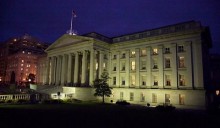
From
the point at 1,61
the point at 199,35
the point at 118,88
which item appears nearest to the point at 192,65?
the point at 199,35

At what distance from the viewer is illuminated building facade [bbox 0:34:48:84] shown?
128 metres

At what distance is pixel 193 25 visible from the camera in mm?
42812

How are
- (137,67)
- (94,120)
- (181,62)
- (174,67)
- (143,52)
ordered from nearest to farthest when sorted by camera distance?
(94,120)
(181,62)
(174,67)
(137,67)
(143,52)

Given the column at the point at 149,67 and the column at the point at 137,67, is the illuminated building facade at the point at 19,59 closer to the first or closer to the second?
the column at the point at 137,67

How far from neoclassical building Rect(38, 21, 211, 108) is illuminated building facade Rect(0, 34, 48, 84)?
70.6 m

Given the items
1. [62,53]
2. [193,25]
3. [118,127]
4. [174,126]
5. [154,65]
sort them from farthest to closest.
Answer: [62,53]
[154,65]
[193,25]
[174,126]
[118,127]

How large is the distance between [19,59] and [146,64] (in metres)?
109

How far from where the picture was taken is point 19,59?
12775cm

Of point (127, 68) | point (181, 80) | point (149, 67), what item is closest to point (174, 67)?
point (181, 80)

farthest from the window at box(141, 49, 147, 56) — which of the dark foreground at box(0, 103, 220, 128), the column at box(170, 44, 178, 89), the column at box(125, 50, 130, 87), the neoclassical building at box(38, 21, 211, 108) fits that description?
the dark foreground at box(0, 103, 220, 128)

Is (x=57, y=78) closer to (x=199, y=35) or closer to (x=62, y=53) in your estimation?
(x=62, y=53)

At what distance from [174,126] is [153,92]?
27.2 m

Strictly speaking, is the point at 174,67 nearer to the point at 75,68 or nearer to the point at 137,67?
the point at 137,67

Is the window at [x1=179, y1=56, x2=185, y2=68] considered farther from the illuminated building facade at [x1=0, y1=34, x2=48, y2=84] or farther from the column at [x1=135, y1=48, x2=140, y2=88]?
the illuminated building facade at [x1=0, y1=34, x2=48, y2=84]
